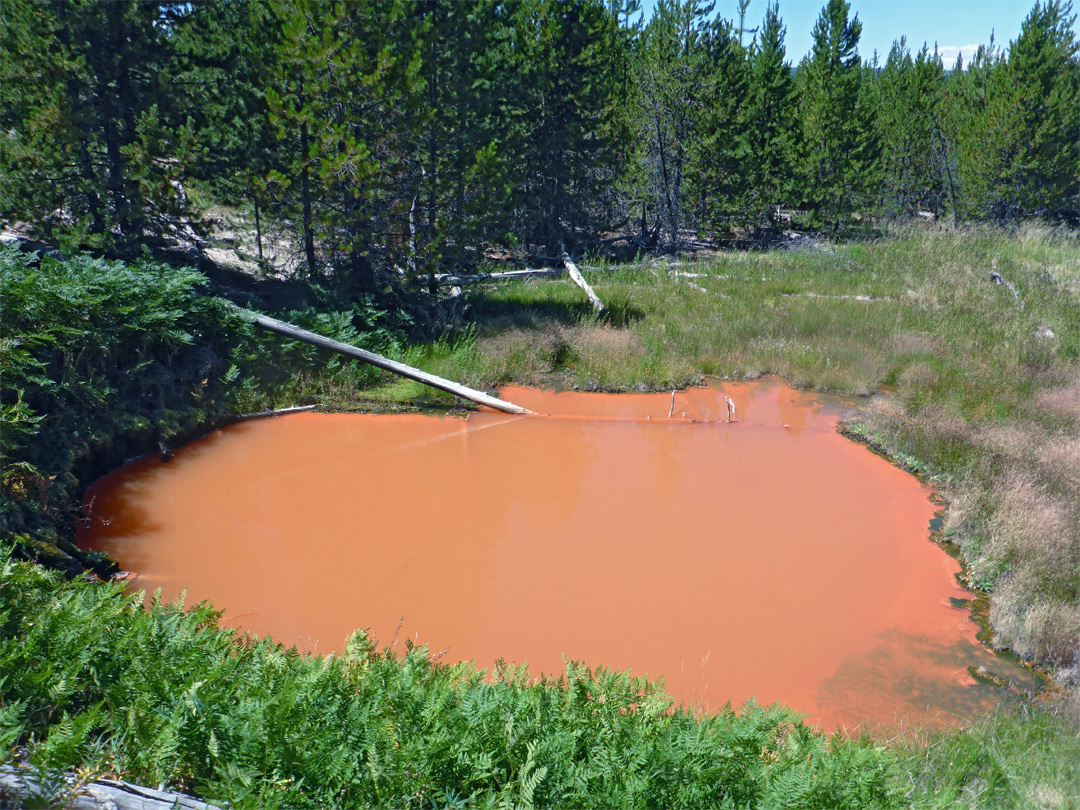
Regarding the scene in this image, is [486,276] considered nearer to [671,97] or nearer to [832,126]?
[671,97]

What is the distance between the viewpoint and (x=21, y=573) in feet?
15.5

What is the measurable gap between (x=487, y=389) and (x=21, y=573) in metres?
7.17

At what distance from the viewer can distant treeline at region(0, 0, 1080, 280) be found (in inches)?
407

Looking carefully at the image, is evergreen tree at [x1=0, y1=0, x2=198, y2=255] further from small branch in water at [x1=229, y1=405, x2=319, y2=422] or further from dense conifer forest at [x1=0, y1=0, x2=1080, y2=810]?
small branch in water at [x1=229, y1=405, x2=319, y2=422]

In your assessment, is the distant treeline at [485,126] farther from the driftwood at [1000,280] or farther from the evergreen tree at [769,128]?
the driftwood at [1000,280]

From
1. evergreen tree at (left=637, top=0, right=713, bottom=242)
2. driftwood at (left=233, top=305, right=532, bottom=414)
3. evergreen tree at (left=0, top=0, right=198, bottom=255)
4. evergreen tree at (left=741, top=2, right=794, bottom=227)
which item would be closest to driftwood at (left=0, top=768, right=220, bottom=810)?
driftwood at (left=233, top=305, right=532, bottom=414)

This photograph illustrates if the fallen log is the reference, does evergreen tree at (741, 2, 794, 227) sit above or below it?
above

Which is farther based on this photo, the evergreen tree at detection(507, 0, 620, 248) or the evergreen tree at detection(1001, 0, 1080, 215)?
the evergreen tree at detection(1001, 0, 1080, 215)

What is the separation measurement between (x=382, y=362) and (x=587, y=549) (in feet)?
15.7

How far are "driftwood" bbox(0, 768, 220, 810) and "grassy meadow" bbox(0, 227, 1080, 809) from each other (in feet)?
0.30

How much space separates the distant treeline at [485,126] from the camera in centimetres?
1034

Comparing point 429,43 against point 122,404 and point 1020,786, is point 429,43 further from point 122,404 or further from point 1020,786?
point 1020,786

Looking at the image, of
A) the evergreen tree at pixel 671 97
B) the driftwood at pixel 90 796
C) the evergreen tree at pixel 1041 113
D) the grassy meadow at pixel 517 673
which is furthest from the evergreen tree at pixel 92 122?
the evergreen tree at pixel 1041 113

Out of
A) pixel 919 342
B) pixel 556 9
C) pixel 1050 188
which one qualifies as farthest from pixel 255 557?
pixel 1050 188
